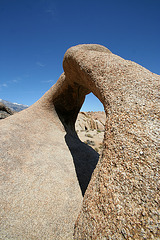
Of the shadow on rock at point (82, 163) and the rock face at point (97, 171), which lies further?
the shadow on rock at point (82, 163)

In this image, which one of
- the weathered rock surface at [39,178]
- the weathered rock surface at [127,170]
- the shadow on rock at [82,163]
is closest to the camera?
the weathered rock surface at [127,170]

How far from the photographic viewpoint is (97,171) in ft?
6.05

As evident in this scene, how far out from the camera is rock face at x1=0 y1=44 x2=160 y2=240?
1.33 metres

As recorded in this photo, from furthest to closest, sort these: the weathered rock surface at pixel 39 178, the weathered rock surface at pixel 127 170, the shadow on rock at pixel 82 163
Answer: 1. the shadow on rock at pixel 82 163
2. the weathered rock surface at pixel 39 178
3. the weathered rock surface at pixel 127 170

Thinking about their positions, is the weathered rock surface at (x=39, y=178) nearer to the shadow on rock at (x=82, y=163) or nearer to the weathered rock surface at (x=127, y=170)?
the shadow on rock at (x=82, y=163)

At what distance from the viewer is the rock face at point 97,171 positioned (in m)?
1.33

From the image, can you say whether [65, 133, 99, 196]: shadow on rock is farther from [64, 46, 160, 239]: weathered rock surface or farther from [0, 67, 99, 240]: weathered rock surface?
[64, 46, 160, 239]: weathered rock surface

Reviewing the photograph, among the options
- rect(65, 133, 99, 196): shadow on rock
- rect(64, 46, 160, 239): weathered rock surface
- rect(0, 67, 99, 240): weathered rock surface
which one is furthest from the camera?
rect(65, 133, 99, 196): shadow on rock

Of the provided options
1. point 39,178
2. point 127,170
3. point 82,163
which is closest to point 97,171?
point 127,170

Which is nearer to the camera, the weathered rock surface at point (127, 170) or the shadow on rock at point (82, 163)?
the weathered rock surface at point (127, 170)

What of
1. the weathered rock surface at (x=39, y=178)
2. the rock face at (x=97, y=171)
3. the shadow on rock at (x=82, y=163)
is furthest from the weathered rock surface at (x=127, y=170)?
the shadow on rock at (x=82, y=163)

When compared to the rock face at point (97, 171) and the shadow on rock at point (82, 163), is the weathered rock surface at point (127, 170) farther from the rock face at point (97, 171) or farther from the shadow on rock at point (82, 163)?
the shadow on rock at point (82, 163)

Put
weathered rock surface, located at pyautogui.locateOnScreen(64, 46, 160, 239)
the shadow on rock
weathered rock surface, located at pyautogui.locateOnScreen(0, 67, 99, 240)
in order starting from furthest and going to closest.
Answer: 1. the shadow on rock
2. weathered rock surface, located at pyautogui.locateOnScreen(0, 67, 99, 240)
3. weathered rock surface, located at pyautogui.locateOnScreen(64, 46, 160, 239)

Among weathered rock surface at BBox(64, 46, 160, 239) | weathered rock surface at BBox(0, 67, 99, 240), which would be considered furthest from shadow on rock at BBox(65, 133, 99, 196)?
weathered rock surface at BBox(64, 46, 160, 239)
